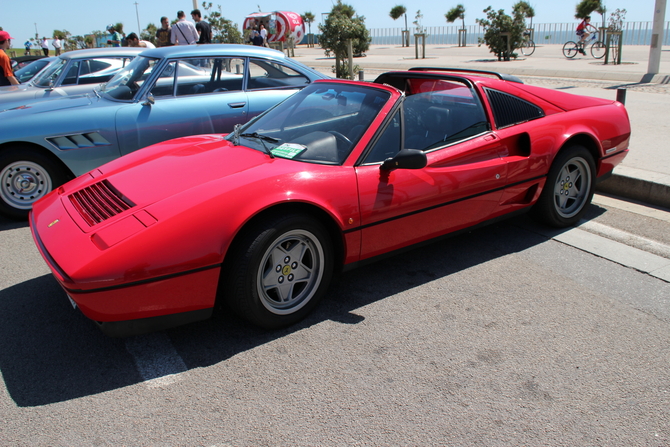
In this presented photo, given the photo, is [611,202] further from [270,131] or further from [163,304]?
[163,304]

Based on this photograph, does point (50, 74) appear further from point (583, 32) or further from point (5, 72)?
point (583, 32)

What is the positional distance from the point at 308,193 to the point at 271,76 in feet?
11.7

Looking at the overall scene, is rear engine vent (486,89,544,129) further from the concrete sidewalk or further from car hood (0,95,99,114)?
car hood (0,95,99,114)

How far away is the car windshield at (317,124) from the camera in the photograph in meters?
3.21

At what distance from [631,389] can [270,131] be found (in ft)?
8.32

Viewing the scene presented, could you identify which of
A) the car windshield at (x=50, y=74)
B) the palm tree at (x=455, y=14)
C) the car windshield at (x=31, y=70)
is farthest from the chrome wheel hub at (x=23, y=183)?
the palm tree at (x=455, y=14)

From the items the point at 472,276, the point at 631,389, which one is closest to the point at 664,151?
the point at 472,276

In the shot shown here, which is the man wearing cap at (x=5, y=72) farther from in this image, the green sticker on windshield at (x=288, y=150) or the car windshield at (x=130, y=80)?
the green sticker on windshield at (x=288, y=150)

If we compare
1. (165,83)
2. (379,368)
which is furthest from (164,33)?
(379,368)

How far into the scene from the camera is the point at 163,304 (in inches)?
99.8

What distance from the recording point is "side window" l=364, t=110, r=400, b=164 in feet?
10.6

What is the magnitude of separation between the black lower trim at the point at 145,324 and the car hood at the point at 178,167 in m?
0.61

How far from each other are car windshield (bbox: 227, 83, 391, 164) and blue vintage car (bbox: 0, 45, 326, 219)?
183 centimetres

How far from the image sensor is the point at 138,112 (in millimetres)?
5148
